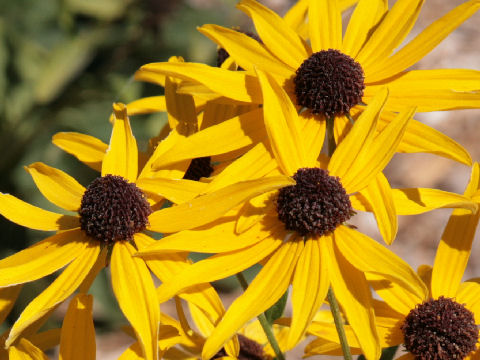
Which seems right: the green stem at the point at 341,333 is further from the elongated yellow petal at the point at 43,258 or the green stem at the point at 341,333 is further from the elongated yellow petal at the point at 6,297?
the elongated yellow petal at the point at 6,297

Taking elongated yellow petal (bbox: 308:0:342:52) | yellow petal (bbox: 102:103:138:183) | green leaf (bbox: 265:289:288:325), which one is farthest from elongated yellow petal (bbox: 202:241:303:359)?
elongated yellow petal (bbox: 308:0:342:52)

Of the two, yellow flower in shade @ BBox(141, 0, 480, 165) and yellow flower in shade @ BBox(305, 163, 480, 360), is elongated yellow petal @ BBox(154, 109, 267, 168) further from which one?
yellow flower in shade @ BBox(305, 163, 480, 360)

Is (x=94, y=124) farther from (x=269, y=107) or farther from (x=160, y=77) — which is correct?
(x=269, y=107)

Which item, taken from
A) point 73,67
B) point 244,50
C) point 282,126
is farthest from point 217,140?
point 73,67

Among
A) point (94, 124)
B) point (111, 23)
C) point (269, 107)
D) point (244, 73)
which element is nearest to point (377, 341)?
point (269, 107)

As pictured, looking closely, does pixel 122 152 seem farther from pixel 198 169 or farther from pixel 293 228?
pixel 293 228

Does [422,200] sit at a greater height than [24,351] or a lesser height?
greater

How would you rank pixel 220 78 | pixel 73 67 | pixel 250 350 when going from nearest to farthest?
1. pixel 220 78
2. pixel 250 350
3. pixel 73 67
